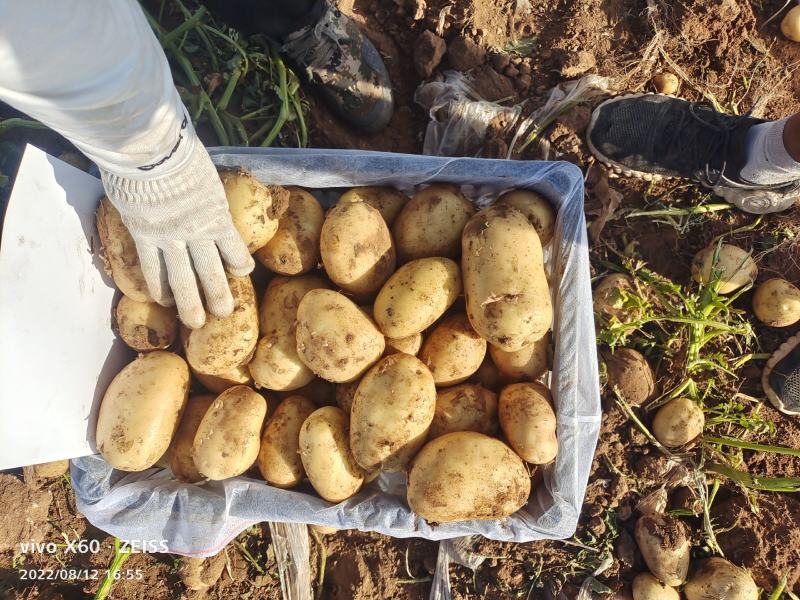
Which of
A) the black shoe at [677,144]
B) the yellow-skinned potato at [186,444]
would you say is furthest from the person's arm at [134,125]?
the black shoe at [677,144]

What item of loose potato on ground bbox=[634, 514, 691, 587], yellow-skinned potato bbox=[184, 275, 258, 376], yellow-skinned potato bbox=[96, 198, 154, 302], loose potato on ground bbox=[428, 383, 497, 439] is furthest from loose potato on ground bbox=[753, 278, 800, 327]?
yellow-skinned potato bbox=[96, 198, 154, 302]

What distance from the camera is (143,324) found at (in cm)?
170

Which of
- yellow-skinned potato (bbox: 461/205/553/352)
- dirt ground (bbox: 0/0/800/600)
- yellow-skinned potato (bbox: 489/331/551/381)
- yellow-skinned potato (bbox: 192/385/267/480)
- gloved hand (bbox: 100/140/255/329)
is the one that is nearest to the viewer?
gloved hand (bbox: 100/140/255/329)

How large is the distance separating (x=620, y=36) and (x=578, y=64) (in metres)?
0.30

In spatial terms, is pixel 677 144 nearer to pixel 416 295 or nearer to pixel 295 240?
pixel 416 295

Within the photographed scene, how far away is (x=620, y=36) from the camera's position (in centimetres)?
238

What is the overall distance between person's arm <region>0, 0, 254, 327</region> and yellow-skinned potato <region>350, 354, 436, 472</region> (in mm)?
538

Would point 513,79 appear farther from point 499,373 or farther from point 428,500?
point 428,500

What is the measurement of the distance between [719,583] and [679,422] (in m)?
0.67

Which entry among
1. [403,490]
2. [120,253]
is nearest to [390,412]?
[403,490]

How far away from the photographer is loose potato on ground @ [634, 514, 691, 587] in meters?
2.11

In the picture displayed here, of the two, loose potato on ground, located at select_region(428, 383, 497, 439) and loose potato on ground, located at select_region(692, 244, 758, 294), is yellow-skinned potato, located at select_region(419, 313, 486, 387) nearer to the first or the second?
loose potato on ground, located at select_region(428, 383, 497, 439)

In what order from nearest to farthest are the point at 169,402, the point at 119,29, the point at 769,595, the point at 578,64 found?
1. the point at 119,29
2. the point at 169,402
3. the point at 769,595
4. the point at 578,64

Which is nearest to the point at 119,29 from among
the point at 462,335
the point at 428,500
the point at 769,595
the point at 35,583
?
the point at 462,335
